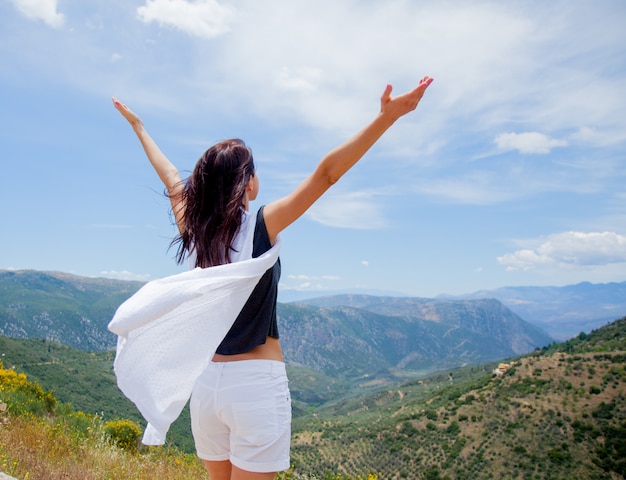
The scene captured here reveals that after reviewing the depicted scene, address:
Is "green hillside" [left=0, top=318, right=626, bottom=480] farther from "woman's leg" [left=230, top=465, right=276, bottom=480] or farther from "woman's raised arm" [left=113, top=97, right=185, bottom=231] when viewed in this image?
"woman's leg" [left=230, top=465, right=276, bottom=480]

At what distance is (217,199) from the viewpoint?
2.10 metres

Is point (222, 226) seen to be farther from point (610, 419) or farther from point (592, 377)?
point (592, 377)

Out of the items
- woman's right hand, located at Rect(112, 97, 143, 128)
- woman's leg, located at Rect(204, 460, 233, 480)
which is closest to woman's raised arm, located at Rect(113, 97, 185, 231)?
woman's right hand, located at Rect(112, 97, 143, 128)

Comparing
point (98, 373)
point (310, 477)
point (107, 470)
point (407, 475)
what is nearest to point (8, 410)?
point (107, 470)

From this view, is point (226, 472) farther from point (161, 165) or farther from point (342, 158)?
point (161, 165)

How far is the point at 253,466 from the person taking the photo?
6.29 feet

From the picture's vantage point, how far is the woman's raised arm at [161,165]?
2443mm

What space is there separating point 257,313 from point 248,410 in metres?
0.39

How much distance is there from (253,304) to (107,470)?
3398mm

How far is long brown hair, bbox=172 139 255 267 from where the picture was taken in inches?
80.1

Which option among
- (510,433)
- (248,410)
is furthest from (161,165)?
(510,433)

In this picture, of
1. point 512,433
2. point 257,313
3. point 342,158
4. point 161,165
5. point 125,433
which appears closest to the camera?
Answer: point 342,158

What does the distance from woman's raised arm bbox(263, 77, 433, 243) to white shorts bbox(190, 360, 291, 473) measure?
64 cm

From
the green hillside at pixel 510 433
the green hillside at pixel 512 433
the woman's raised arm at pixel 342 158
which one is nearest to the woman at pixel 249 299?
the woman's raised arm at pixel 342 158
